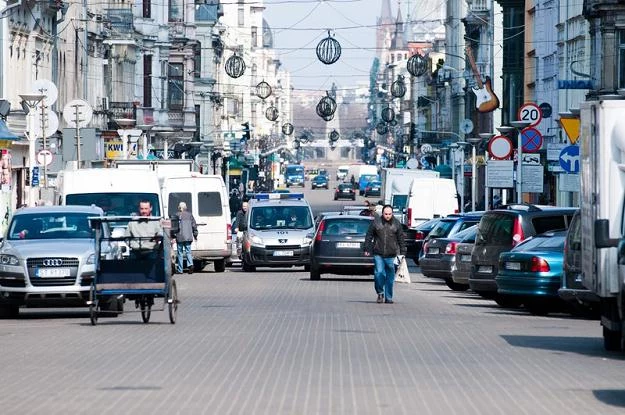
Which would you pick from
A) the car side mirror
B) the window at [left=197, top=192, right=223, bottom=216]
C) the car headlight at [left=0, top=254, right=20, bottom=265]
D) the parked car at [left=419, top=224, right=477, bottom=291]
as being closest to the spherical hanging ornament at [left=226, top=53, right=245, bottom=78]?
the window at [left=197, top=192, right=223, bottom=216]

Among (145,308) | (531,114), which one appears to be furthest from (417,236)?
(145,308)

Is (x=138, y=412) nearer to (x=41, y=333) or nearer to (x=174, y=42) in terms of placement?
(x=41, y=333)

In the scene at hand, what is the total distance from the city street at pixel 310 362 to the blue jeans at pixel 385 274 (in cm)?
54

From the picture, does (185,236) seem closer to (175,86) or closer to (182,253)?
(182,253)

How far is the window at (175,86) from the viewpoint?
92.0 m

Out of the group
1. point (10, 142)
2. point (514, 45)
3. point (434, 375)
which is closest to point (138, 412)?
point (434, 375)

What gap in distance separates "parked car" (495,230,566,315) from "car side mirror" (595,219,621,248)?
27.1 feet

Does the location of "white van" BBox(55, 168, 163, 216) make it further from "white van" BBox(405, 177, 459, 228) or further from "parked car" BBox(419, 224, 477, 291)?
"white van" BBox(405, 177, 459, 228)

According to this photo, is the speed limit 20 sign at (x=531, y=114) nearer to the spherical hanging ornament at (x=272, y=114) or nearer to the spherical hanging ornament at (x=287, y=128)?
the spherical hanging ornament at (x=272, y=114)

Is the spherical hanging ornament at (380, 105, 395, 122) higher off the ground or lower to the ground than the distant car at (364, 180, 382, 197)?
higher

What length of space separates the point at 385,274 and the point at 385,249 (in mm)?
452

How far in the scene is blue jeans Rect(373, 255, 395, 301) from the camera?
98.0 feet

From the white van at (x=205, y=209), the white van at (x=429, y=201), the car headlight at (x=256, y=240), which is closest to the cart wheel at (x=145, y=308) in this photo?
the car headlight at (x=256, y=240)

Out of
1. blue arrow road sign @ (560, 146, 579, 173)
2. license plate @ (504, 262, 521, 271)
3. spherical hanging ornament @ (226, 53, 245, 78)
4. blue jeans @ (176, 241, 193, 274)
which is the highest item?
spherical hanging ornament @ (226, 53, 245, 78)
